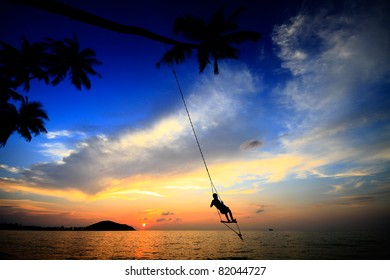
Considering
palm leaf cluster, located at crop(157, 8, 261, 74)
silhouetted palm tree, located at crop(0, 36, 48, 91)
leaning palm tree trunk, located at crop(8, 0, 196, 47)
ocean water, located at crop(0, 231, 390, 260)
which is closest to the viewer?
leaning palm tree trunk, located at crop(8, 0, 196, 47)

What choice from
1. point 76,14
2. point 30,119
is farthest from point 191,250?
point 76,14

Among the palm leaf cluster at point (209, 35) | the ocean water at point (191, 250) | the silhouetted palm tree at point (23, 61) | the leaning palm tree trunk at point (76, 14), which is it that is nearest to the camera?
the leaning palm tree trunk at point (76, 14)

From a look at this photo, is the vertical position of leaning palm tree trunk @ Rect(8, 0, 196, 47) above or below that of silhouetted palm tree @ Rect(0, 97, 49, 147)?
below

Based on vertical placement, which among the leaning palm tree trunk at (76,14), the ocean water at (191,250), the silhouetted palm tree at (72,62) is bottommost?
the ocean water at (191,250)

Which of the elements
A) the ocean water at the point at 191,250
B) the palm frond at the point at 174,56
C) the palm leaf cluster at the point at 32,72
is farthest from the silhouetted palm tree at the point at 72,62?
the ocean water at the point at 191,250

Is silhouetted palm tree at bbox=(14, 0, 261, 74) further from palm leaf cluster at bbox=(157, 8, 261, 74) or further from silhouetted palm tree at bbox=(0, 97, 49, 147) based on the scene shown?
silhouetted palm tree at bbox=(0, 97, 49, 147)

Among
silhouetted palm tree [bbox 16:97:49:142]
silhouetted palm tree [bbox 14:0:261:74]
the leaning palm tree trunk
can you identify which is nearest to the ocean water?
silhouetted palm tree [bbox 16:97:49:142]

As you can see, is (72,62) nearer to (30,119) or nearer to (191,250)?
(30,119)

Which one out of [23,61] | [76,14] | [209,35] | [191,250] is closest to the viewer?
[76,14]

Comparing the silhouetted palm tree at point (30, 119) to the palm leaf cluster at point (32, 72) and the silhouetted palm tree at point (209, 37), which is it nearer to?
the palm leaf cluster at point (32, 72)

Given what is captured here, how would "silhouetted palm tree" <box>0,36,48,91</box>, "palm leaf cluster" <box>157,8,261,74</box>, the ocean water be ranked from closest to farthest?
"palm leaf cluster" <box>157,8,261,74</box>, "silhouetted palm tree" <box>0,36,48,91</box>, the ocean water

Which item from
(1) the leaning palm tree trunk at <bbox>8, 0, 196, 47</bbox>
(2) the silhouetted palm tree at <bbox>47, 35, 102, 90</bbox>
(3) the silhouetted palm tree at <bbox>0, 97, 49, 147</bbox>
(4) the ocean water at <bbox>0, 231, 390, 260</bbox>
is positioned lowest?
(4) the ocean water at <bbox>0, 231, 390, 260</bbox>
